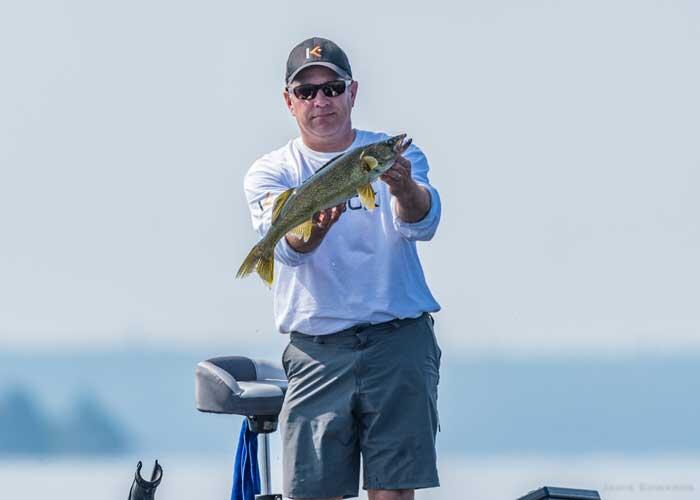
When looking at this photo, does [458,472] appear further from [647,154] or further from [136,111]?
[136,111]

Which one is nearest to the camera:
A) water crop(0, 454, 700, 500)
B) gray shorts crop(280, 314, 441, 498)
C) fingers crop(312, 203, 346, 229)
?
fingers crop(312, 203, 346, 229)

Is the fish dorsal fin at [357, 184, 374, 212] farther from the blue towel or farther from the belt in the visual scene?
the blue towel

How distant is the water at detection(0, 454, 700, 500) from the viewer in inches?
162

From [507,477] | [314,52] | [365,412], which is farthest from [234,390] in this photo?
[507,477]

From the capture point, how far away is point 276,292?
312 centimetres

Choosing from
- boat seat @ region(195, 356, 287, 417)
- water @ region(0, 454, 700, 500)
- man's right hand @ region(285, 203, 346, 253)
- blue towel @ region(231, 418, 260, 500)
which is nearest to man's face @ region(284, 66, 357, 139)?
man's right hand @ region(285, 203, 346, 253)

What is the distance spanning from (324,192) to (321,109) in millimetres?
346

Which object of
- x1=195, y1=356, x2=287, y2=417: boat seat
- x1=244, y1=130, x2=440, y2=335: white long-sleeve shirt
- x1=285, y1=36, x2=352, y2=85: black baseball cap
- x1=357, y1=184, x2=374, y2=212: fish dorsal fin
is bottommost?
x1=195, y1=356, x2=287, y2=417: boat seat

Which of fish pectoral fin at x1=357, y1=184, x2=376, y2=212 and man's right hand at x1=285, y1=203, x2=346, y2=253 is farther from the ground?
fish pectoral fin at x1=357, y1=184, x2=376, y2=212

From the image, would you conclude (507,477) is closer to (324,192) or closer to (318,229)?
(318,229)

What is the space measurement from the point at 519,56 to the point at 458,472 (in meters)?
1.50

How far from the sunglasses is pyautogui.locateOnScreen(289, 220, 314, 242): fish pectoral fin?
1.23 ft

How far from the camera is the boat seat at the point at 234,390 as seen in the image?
3367 mm

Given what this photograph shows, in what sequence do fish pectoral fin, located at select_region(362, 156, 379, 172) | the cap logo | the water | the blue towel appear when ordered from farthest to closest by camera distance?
the water
the blue towel
the cap logo
fish pectoral fin, located at select_region(362, 156, 379, 172)
